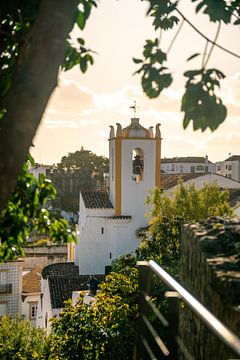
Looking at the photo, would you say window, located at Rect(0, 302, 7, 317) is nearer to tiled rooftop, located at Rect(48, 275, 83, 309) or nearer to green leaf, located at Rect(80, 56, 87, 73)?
tiled rooftop, located at Rect(48, 275, 83, 309)

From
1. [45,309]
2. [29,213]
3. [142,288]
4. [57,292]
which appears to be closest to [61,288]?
[57,292]

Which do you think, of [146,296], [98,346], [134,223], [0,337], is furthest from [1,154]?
[134,223]

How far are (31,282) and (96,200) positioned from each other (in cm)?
690

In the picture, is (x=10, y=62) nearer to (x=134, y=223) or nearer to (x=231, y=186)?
(x=134, y=223)

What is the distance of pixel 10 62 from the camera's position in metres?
3.13

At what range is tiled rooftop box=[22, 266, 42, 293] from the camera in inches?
1139

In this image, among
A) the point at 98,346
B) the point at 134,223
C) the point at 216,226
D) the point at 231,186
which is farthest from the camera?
the point at 231,186

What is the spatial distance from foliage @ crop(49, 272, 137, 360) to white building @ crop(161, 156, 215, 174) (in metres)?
58.3

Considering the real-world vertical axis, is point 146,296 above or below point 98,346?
above

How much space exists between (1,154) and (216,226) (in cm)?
276

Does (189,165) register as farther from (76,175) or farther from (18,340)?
(18,340)

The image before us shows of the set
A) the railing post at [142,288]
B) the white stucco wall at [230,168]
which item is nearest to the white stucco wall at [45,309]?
the railing post at [142,288]

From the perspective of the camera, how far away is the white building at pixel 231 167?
68.1 meters

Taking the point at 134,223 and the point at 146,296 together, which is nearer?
the point at 146,296
